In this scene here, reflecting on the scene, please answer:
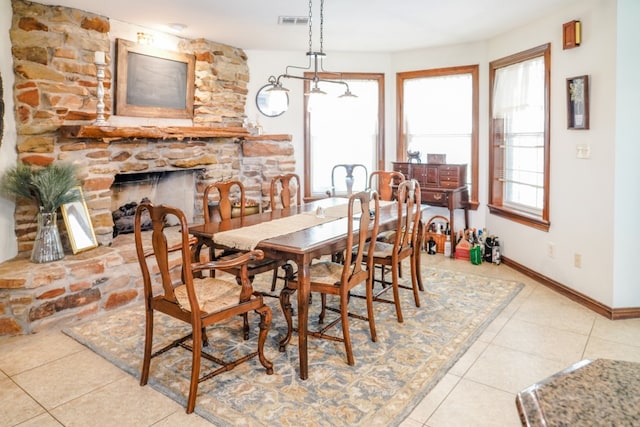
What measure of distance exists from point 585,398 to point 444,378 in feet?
6.28

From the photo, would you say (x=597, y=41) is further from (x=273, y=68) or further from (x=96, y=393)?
(x=96, y=393)

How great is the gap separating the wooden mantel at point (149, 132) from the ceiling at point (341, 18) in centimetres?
95

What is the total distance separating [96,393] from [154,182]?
114 inches

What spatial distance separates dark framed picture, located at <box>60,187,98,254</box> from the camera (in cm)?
375

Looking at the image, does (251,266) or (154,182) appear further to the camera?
(154,182)

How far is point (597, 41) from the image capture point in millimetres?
3506

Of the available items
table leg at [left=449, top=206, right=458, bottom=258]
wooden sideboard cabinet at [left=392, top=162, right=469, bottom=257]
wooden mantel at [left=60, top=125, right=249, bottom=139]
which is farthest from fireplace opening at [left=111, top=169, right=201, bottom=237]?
table leg at [left=449, top=206, right=458, bottom=258]

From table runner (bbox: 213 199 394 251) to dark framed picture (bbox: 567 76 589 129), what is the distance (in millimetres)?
1955

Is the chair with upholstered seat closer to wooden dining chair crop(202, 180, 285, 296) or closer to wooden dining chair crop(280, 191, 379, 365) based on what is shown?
wooden dining chair crop(202, 180, 285, 296)

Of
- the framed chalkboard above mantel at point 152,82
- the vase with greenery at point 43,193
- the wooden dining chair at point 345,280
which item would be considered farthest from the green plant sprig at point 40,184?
the wooden dining chair at point 345,280

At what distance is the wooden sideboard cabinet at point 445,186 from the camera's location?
5238 mm

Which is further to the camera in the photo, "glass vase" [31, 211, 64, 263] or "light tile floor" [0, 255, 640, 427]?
"glass vase" [31, 211, 64, 263]

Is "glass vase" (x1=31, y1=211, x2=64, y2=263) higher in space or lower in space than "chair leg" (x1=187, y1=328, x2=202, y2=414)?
higher

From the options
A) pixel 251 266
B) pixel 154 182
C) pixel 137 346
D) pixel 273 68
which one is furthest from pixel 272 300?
pixel 273 68
